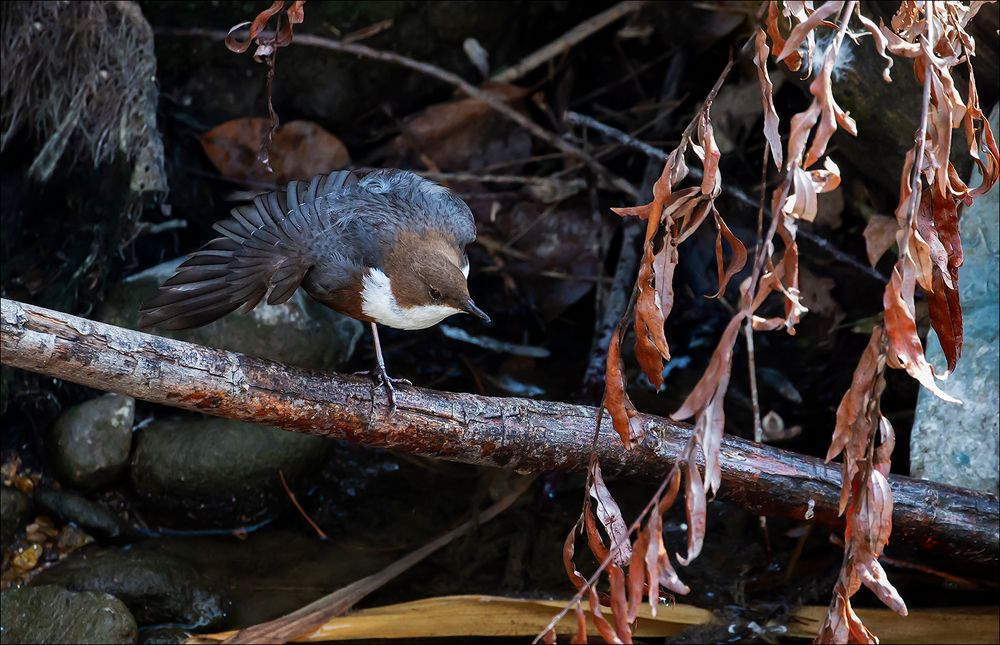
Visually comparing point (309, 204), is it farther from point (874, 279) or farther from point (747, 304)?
A: point (874, 279)

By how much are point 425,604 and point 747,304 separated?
2.48m

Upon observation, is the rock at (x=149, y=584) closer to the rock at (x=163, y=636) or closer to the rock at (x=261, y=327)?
the rock at (x=163, y=636)

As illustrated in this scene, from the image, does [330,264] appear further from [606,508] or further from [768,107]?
[768,107]

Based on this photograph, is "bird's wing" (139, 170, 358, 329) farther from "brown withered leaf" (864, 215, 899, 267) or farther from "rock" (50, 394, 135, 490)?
"brown withered leaf" (864, 215, 899, 267)

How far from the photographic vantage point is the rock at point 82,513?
417cm

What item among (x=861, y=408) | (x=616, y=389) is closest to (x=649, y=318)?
(x=616, y=389)

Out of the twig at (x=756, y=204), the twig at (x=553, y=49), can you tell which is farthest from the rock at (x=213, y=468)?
the twig at (x=553, y=49)

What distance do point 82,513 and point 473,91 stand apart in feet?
8.99

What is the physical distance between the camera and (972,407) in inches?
144

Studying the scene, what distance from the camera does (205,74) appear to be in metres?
5.18

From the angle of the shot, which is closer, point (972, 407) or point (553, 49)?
point (972, 407)

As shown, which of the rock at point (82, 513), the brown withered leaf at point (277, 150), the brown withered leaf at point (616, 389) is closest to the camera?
the brown withered leaf at point (616, 389)

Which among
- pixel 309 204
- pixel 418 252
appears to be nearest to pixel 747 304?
pixel 418 252

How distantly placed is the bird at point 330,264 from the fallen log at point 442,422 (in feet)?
0.50
